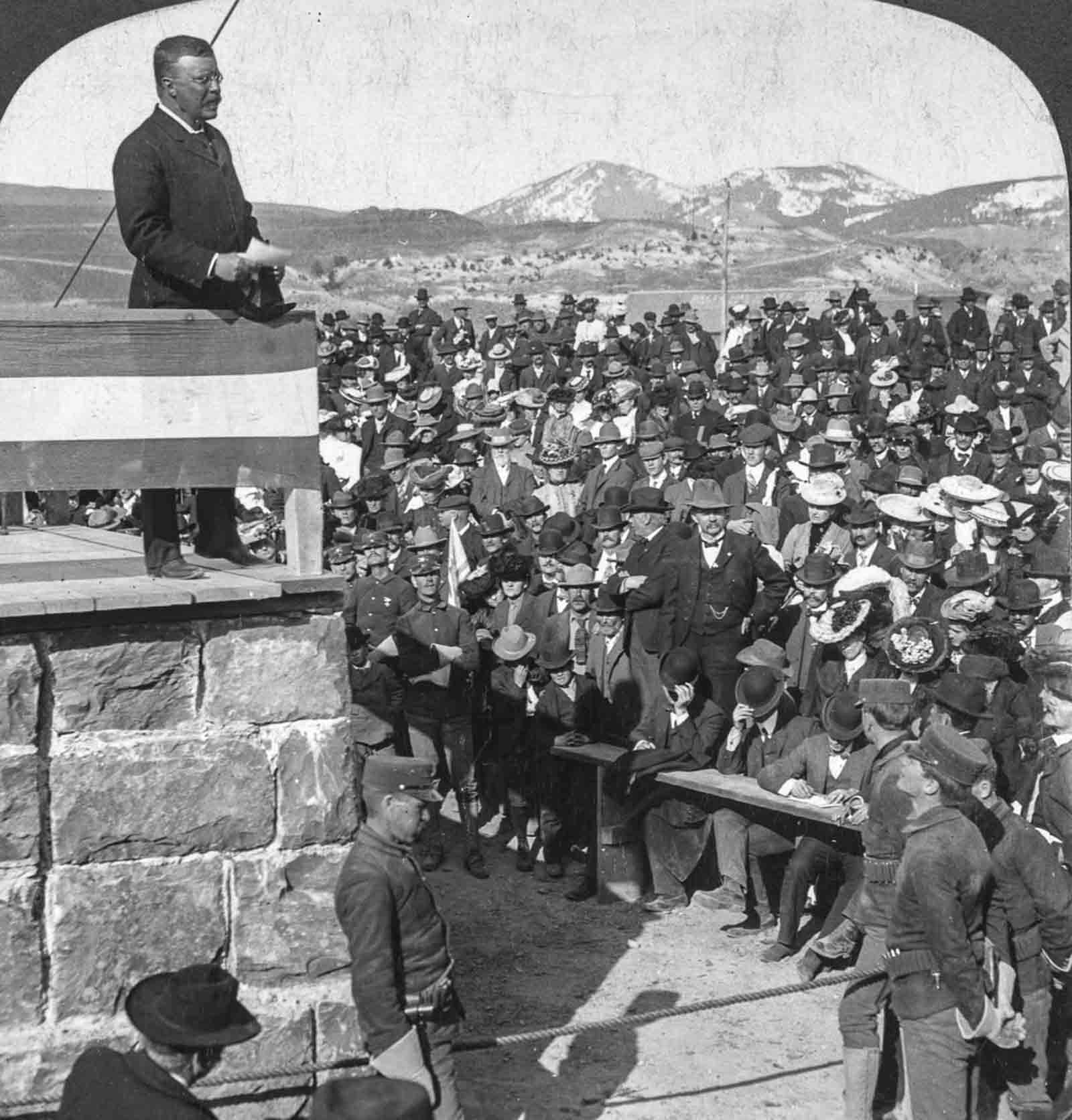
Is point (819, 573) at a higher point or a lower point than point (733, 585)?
higher

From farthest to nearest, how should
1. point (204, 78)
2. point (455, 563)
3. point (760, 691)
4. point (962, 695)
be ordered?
point (455, 563) → point (760, 691) → point (962, 695) → point (204, 78)

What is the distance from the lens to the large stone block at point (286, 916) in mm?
5812

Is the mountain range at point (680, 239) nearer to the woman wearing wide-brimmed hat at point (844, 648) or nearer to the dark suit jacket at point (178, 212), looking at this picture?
the woman wearing wide-brimmed hat at point (844, 648)

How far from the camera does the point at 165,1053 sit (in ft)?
15.5

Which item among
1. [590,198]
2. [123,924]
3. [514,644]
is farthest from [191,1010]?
[590,198]

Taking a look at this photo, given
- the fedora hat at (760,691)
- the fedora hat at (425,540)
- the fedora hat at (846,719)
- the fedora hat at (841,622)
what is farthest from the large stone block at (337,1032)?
the fedora hat at (425,540)

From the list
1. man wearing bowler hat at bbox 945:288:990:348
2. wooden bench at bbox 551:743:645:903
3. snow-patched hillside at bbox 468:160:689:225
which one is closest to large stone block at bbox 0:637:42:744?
wooden bench at bbox 551:743:645:903

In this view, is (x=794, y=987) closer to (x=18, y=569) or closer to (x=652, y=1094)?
(x=652, y=1094)

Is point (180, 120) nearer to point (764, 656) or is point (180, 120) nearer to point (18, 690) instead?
point (18, 690)

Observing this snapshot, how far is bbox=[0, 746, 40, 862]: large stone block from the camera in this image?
5477 mm

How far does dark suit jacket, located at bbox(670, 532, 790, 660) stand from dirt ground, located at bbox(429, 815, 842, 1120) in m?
1.95

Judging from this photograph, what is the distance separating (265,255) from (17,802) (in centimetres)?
209

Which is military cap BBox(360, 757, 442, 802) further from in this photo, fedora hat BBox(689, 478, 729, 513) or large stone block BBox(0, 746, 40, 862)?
fedora hat BBox(689, 478, 729, 513)

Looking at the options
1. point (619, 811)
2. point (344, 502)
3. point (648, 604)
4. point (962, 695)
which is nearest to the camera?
point (962, 695)
